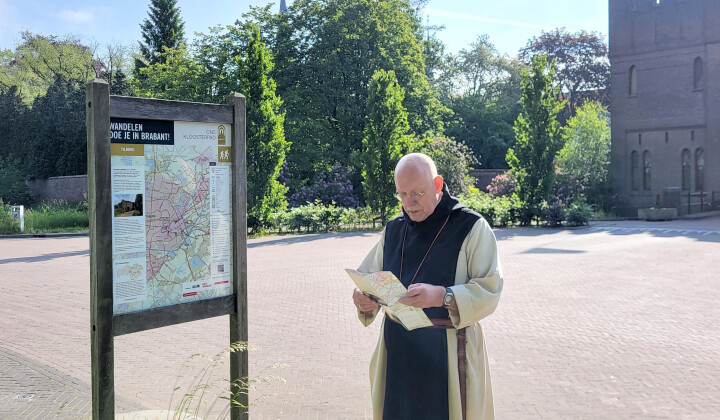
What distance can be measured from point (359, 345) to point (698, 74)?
119 feet

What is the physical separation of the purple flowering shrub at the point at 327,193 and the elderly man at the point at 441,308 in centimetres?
2699

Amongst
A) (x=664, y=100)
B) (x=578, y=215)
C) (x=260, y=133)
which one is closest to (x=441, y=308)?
(x=260, y=133)

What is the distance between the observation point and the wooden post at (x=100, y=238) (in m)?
3.45

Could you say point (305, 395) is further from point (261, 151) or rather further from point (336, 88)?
point (336, 88)

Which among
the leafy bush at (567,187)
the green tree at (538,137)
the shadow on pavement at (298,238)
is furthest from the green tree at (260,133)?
the leafy bush at (567,187)

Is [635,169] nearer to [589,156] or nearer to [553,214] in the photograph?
[589,156]

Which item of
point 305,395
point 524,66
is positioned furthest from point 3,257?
point 524,66

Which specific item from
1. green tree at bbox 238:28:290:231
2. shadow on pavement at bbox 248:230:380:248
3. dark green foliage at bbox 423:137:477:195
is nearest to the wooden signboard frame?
shadow on pavement at bbox 248:230:380:248

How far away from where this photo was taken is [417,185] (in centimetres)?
322

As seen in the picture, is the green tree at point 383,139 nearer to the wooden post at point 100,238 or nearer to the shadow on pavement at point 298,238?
the shadow on pavement at point 298,238

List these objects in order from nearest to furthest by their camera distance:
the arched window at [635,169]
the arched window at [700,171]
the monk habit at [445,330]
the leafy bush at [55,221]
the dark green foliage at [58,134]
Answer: the monk habit at [445,330] < the leafy bush at [55,221] < the arched window at [700,171] < the arched window at [635,169] < the dark green foliage at [58,134]

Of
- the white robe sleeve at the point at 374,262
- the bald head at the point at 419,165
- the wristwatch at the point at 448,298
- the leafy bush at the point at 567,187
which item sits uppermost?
the leafy bush at the point at 567,187

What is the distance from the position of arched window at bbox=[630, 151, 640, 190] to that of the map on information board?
37.8 meters

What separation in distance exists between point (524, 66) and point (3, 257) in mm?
47965
